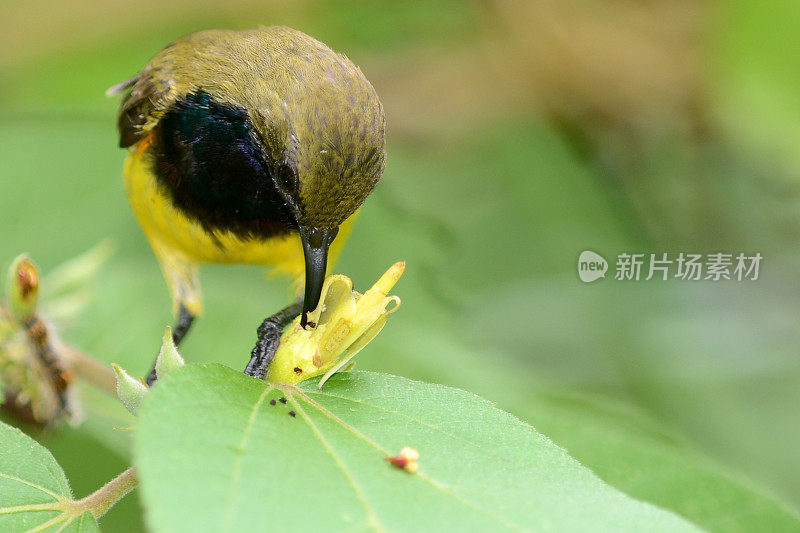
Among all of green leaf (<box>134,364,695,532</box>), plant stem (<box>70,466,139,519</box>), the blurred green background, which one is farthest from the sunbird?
the blurred green background

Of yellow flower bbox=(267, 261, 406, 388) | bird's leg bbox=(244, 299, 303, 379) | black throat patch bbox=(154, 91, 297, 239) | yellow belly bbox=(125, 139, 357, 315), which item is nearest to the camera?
yellow flower bbox=(267, 261, 406, 388)

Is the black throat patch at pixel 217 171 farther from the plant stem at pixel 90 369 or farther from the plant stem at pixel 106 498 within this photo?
the plant stem at pixel 106 498

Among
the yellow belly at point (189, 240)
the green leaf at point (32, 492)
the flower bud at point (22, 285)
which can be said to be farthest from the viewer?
the yellow belly at point (189, 240)

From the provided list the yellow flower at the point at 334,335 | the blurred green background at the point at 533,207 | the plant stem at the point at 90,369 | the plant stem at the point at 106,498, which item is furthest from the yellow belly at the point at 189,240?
the plant stem at the point at 106,498

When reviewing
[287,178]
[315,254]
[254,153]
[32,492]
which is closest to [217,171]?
[254,153]

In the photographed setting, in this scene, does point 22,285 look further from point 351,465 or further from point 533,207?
point 533,207

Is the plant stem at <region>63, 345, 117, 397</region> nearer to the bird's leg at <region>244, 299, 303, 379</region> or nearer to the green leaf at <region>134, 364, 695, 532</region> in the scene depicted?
the bird's leg at <region>244, 299, 303, 379</region>
